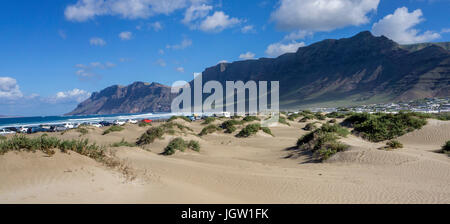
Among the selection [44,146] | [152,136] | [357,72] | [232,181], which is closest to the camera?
[44,146]

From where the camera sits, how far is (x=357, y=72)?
4983 inches

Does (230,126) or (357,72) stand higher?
(357,72)

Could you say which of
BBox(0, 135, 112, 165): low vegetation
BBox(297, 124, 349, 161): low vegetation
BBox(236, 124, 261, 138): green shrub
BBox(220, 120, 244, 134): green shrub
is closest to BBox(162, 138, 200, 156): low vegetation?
BBox(297, 124, 349, 161): low vegetation

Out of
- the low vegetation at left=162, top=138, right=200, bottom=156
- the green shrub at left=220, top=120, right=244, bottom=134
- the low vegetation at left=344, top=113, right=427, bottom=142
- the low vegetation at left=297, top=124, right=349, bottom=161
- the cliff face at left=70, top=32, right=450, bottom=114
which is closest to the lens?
the low vegetation at left=297, top=124, right=349, bottom=161

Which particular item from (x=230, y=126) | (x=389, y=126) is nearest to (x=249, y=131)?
(x=230, y=126)

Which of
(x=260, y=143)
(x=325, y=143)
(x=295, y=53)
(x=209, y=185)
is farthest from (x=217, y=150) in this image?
(x=295, y=53)

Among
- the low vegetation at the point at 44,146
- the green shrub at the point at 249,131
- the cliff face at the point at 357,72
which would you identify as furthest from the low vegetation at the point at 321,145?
the cliff face at the point at 357,72

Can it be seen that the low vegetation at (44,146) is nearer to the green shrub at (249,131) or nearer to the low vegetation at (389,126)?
the green shrub at (249,131)

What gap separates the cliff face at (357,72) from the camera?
321 feet

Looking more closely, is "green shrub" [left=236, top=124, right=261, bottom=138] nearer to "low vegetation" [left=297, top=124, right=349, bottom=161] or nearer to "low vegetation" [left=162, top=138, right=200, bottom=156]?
"low vegetation" [left=162, top=138, right=200, bottom=156]

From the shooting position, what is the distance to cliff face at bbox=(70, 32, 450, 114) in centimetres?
9777

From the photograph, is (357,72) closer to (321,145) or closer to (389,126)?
(389,126)
